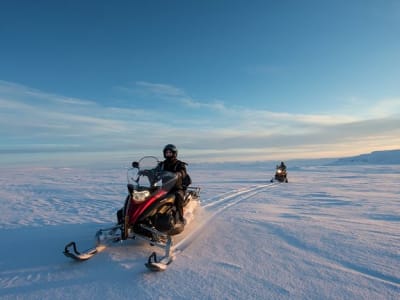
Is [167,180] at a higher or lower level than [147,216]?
higher

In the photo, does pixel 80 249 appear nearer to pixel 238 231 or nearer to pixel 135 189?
pixel 135 189

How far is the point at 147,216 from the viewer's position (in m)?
4.17

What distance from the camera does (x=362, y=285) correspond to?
306 centimetres

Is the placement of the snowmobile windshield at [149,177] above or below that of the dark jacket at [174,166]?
below

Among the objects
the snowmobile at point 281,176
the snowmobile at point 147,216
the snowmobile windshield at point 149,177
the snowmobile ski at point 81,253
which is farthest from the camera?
the snowmobile at point 281,176

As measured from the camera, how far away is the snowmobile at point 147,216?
13.0 feet

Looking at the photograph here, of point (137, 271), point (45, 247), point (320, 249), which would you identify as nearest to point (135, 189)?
point (137, 271)

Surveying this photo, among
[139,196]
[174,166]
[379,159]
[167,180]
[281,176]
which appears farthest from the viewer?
[379,159]

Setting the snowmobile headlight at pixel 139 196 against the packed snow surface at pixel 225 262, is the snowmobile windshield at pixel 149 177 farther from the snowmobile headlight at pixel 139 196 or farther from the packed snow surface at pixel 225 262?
the packed snow surface at pixel 225 262

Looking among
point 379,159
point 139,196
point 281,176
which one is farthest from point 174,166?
point 379,159

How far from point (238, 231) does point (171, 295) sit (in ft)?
8.83

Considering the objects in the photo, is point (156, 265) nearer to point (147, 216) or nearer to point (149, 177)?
point (147, 216)

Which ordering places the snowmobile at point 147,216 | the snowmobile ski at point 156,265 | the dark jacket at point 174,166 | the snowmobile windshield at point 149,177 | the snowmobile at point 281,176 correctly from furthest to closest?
the snowmobile at point 281,176
the dark jacket at point 174,166
the snowmobile windshield at point 149,177
the snowmobile at point 147,216
the snowmobile ski at point 156,265

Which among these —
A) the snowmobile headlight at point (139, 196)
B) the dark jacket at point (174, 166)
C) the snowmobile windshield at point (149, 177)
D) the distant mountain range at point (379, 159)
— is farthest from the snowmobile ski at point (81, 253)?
the distant mountain range at point (379, 159)
